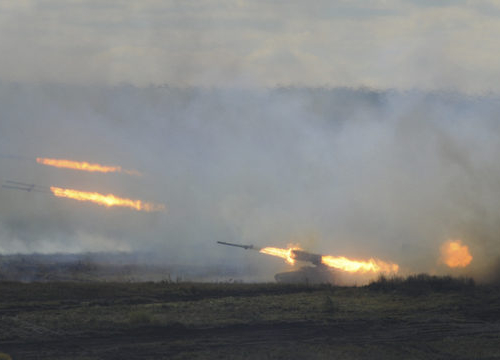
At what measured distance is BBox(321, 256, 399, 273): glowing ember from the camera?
166ft

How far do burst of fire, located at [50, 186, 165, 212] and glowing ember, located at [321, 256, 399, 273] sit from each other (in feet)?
47.5

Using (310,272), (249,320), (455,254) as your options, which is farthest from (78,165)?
(249,320)

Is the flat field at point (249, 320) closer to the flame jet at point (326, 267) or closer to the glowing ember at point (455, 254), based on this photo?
the glowing ember at point (455, 254)

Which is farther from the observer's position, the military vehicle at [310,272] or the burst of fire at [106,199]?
the burst of fire at [106,199]

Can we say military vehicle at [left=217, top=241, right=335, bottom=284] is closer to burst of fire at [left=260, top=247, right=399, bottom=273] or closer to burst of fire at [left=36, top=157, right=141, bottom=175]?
burst of fire at [left=260, top=247, right=399, bottom=273]

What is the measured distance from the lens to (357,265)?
5122 centimetres

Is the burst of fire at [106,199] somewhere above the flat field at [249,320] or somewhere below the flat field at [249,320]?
above

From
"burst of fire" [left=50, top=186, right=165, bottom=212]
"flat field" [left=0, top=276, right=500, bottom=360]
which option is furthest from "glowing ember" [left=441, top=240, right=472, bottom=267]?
"burst of fire" [left=50, top=186, right=165, bottom=212]

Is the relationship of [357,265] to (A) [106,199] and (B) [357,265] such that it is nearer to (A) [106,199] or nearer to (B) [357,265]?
(B) [357,265]

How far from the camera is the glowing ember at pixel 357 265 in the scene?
5062 centimetres

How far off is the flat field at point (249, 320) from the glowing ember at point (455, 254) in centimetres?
425

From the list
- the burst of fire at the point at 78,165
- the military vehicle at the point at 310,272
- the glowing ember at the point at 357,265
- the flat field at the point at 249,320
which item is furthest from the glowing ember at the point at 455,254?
the burst of fire at the point at 78,165

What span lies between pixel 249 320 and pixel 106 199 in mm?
24833

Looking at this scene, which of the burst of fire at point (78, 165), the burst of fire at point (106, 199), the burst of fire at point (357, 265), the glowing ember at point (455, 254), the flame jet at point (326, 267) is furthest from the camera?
the burst of fire at point (78, 165)
